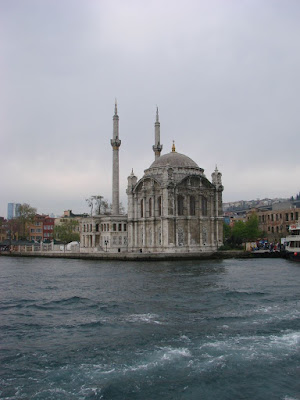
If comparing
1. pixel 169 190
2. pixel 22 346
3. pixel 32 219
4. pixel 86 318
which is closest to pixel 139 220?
pixel 169 190

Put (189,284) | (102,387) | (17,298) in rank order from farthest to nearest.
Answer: (189,284)
(17,298)
(102,387)

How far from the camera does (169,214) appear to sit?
2527 inches

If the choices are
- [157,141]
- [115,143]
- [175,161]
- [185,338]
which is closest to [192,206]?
[175,161]

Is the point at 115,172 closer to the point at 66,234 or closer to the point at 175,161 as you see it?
the point at 175,161

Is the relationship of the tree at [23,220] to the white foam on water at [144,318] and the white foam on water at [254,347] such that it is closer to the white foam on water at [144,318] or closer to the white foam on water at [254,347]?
the white foam on water at [144,318]

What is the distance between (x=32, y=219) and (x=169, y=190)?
44981 mm

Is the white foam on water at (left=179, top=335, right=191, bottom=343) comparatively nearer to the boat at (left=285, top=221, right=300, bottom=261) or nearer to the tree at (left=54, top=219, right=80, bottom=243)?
the boat at (left=285, top=221, right=300, bottom=261)

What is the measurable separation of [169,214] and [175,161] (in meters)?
9.73

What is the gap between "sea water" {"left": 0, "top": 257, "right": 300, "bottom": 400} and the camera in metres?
11.8

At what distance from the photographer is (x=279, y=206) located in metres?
94.8

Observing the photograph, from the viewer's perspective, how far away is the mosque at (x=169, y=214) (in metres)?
64.8

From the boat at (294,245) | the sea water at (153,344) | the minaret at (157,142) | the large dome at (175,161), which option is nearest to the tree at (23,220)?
the minaret at (157,142)

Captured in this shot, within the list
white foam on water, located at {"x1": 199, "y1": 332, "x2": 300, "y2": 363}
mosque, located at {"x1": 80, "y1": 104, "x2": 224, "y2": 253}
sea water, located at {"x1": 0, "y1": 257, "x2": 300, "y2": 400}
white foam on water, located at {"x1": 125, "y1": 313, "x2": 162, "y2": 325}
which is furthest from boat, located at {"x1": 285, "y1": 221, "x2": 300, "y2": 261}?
white foam on water, located at {"x1": 199, "y1": 332, "x2": 300, "y2": 363}

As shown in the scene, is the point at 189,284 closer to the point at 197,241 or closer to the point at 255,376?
the point at 255,376
